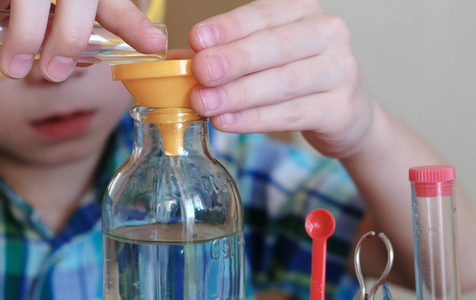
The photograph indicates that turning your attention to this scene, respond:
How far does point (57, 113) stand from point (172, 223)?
31 cm

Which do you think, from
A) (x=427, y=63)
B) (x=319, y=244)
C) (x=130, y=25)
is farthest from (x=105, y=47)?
(x=427, y=63)

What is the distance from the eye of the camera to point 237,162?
32.1 inches

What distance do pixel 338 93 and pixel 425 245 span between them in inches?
7.2

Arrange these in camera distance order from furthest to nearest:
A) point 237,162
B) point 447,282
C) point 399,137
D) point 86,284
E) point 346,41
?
1. point 237,162
2. point 86,284
3. point 399,137
4. point 346,41
5. point 447,282

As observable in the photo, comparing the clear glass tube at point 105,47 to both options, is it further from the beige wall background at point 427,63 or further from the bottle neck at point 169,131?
the beige wall background at point 427,63

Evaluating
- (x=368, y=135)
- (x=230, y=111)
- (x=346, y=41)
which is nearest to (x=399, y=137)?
(x=368, y=135)

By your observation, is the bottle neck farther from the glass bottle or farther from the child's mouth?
the child's mouth

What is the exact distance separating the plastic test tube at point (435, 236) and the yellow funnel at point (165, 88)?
0.14m

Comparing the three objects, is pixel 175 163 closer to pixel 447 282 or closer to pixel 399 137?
pixel 447 282

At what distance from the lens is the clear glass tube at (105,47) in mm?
375

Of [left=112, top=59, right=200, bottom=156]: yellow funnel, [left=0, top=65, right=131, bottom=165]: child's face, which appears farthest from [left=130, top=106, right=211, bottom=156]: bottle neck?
[left=0, top=65, right=131, bottom=165]: child's face

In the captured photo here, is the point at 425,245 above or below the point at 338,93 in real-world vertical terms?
below

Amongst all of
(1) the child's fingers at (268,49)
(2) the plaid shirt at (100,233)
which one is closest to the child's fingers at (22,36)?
(1) the child's fingers at (268,49)

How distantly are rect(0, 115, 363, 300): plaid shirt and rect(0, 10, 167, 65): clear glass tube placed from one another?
0.35 metres
